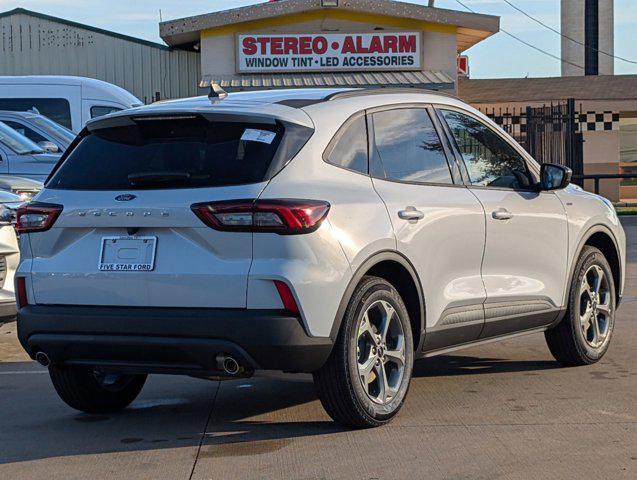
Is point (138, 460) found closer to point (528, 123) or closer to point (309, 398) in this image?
point (309, 398)

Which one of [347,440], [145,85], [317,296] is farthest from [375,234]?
[145,85]

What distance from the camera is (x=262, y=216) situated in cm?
550

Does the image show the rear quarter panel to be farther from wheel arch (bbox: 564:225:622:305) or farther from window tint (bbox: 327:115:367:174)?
wheel arch (bbox: 564:225:622:305)

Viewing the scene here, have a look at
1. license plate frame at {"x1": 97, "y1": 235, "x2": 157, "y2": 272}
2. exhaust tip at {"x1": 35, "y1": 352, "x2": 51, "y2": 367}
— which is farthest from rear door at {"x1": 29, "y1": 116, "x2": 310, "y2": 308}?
exhaust tip at {"x1": 35, "y1": 352, "x2": 51, "y2": 367}

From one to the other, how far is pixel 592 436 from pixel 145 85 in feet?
94.0

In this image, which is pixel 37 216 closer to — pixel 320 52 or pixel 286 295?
pixel 286 295

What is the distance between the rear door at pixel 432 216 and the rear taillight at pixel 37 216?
5.12 ft

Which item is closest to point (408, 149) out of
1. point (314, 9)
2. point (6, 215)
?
point (6, 215)

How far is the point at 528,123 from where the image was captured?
82.0ft

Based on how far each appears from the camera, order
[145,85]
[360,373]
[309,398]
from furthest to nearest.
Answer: [145,85] < [309,398] < [360,373]

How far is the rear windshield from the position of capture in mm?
5699

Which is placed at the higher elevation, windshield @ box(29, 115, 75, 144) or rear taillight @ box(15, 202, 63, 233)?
windshield @ box(29, 115, 75, 144)

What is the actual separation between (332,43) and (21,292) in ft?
80.9

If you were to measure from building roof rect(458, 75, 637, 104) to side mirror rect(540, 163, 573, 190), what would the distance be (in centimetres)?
2351
